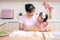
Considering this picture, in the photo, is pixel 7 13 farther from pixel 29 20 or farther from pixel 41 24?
pixel 41 24

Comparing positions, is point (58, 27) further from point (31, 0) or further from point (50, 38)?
point (50, 38)

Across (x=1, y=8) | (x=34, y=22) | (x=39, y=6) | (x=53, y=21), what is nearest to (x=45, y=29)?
(x=34, y=22)

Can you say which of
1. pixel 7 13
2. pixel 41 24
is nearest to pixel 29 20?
pixel 41 24

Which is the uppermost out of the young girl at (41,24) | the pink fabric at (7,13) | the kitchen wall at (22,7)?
the kitchen wall at (22,7)

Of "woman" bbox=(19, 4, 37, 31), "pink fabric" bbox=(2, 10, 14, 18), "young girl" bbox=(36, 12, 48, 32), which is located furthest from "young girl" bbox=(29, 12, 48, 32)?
"pink fabric" bbox=(2, 10, 14, 18)

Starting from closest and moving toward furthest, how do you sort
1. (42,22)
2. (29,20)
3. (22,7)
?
(42,22)
(29,20)
(22,7)

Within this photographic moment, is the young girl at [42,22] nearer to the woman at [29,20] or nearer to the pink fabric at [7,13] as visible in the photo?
the woman at [29,20]

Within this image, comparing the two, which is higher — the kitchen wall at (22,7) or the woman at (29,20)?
the kitchen wall at (22,7)

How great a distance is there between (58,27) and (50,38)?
187cm

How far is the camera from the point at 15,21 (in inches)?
142

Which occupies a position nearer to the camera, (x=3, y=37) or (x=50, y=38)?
(x=50, y=38)

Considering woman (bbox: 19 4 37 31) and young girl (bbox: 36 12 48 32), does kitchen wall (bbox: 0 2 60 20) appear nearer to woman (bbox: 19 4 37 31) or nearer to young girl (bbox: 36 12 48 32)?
woman (bbox: 19 4 37 31)

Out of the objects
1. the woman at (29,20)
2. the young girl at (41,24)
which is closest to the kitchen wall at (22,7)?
the woman at (29,20)

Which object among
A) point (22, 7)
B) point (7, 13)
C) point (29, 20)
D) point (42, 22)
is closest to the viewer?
point (42, 22)
